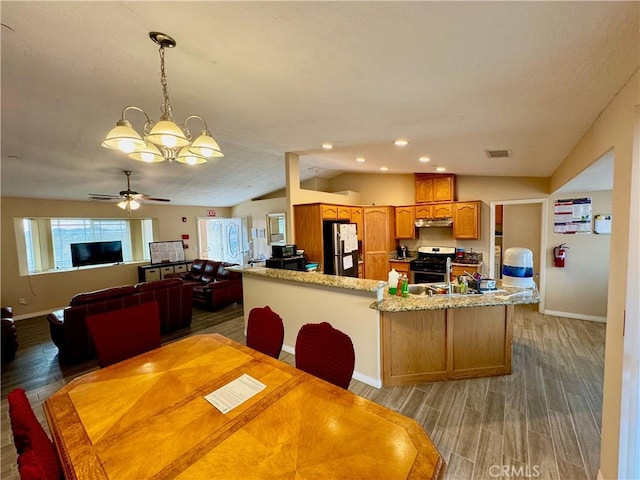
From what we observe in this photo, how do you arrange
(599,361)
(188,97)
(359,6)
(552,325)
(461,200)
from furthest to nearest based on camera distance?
(461,200) < (552,325) < (599,361) < (188,97) < (359,6)

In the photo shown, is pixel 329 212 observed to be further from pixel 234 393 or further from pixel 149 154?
pixel 234 393

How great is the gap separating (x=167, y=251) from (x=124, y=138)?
6292 millimetres

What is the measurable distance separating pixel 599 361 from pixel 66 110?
19.6ft

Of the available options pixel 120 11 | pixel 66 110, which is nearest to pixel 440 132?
pixel 120 11

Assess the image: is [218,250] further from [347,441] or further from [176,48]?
[347,441]

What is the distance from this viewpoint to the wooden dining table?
955 mm

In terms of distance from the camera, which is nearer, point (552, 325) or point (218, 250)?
point (552, 325)

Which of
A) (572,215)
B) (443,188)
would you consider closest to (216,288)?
(443,188)

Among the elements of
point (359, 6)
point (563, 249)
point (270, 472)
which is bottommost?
point (270, 472)

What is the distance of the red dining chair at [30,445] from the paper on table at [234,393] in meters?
0.56

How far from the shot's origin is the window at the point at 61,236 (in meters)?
5.41

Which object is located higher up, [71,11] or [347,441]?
[71,11]

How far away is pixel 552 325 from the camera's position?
403 cm

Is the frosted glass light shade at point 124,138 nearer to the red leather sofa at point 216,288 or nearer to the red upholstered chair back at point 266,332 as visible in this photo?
the red upholstered chair back at point 266,332
